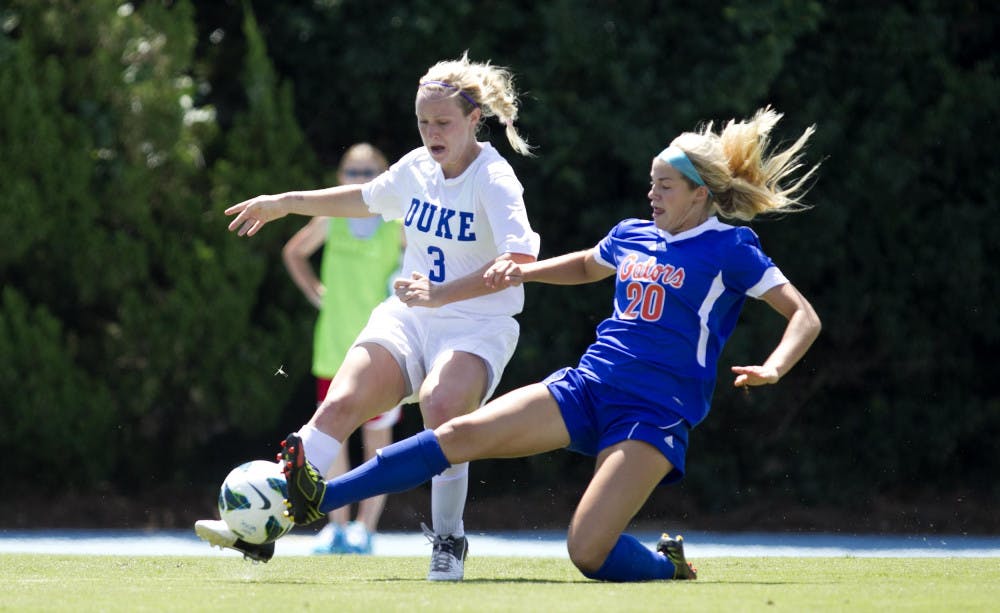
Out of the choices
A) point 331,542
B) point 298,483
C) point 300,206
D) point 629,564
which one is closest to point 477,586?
point 629,564

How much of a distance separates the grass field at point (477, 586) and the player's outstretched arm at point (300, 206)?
1.39m

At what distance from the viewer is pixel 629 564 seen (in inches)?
226

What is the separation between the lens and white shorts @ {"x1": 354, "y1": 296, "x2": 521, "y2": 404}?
595 cm

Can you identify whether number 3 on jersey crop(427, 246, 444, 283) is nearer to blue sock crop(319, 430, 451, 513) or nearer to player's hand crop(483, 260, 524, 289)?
player's hand crop(483, 260, 524, 289)

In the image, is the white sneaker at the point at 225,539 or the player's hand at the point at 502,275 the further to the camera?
the player's hand at the point at 502,275

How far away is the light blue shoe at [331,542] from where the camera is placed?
310 inches

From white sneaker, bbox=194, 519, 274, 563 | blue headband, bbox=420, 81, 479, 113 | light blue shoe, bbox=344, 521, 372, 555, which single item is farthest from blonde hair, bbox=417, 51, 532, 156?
light blue shoe, bbox=344, 521, 372, 555

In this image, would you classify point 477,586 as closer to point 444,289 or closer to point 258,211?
point 444,289

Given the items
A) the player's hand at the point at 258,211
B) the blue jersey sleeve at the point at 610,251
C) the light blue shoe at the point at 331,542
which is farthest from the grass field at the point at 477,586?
the player's hand at the point at 258,211

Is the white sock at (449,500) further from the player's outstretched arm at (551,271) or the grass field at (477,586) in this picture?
the player's outstretched arm at (551,271)

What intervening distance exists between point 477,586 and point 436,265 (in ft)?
4.22

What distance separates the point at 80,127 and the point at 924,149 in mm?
5017

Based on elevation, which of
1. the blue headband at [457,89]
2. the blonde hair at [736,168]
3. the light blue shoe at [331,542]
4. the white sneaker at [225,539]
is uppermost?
the blue headband at [457,89]

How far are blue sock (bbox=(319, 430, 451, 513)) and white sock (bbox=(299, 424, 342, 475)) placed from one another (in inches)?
7.1
